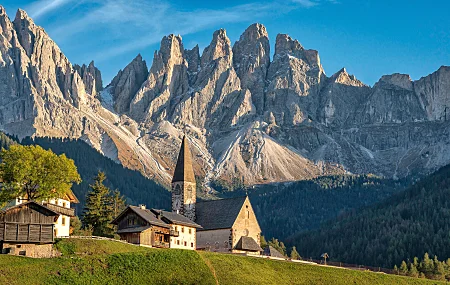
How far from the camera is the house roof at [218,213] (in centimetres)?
11919

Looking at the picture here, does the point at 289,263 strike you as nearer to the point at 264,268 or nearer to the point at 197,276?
the point at 264,268

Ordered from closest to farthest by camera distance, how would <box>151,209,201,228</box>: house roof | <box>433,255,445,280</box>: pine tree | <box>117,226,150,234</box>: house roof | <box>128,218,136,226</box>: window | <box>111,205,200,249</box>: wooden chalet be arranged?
<box>117,226,150,234</box>: house roof, <box>111,205,200,249</box>: wooden chalet, <box>128,218,136,226</box>: window, <box>151,209,201,228</box>: house roof, <box>433,255,445,280</box>: pine tree

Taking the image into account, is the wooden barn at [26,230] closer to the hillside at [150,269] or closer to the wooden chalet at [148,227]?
the hillside at [150,269]

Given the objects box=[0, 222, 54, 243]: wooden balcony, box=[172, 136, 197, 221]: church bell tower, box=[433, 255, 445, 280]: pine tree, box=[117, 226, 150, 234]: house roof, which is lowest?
box=[433, 255, 445, 280]: pine tree

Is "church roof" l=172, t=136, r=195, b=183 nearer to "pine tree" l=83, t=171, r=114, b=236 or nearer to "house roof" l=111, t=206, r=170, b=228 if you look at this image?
"pine tree" l=83, t=171, r=114, b=236

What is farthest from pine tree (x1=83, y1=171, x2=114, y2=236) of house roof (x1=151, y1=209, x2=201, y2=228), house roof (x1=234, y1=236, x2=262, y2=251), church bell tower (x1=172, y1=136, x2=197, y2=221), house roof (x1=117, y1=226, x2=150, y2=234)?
house roof (x1=234, y1=236, x2=262, y2=251)

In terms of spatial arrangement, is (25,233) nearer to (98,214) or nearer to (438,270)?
(98,214)

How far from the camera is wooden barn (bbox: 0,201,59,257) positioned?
3071 inches

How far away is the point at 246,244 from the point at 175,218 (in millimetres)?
12413

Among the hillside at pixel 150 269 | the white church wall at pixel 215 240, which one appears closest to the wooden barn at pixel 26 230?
the hillside at pixel 150 269

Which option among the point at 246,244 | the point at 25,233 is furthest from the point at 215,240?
the point at 25,233

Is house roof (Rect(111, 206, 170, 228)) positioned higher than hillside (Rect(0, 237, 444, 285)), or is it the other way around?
house roof (Rect(111, 206, 170, 228))

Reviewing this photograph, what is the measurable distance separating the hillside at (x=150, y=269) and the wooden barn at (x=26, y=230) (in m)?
2.26

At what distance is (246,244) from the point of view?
117062mm
